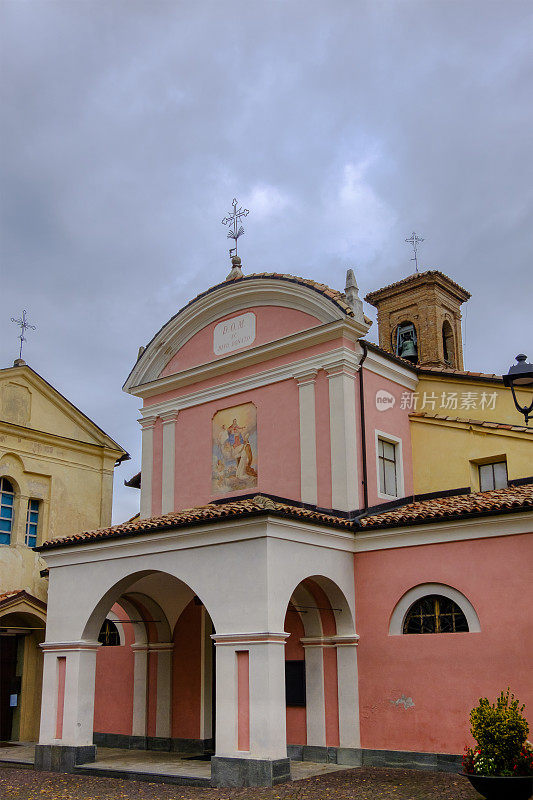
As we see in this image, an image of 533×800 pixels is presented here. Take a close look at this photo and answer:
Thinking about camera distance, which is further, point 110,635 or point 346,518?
point 110,635

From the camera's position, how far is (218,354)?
57.3 ft

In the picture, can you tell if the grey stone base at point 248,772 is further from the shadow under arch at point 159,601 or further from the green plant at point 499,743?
the shadow under arch at point 159,601

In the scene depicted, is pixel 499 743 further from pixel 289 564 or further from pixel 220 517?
pixel 220 517

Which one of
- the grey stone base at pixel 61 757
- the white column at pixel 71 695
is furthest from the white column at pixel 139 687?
the grey stone base at pixel 61 757

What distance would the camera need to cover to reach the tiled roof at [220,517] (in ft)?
39.3

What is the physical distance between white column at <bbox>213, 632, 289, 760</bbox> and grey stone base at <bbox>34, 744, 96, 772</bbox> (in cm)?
304

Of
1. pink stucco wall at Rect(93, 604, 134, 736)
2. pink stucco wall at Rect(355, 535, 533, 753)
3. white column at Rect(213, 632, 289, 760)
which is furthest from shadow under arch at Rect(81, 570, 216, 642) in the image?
pink stucco wall at Rect(355, 535, 533, 753)

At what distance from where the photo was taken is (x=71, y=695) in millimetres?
13594

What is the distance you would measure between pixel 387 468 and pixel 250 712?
19.7 ft

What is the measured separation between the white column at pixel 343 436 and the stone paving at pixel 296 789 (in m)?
4.48

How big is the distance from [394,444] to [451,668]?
525cm

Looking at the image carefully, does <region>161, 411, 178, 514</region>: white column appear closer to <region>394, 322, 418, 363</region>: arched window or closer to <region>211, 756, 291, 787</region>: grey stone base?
<region>211, 756, 291, 787</region>: grey stone base

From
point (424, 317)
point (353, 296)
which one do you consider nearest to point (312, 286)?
point (353, 296)

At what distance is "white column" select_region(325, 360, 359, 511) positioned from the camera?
14500 mm
